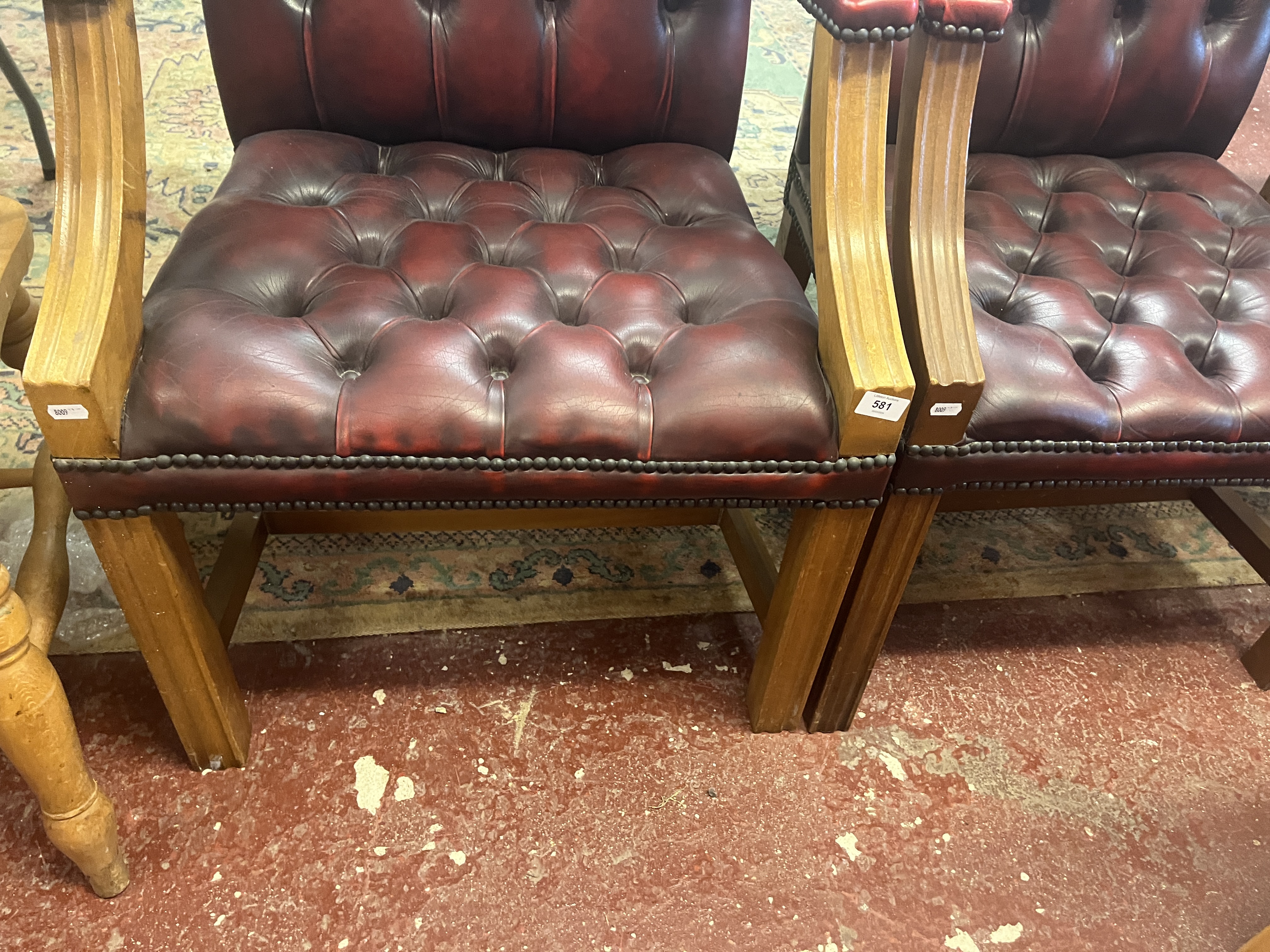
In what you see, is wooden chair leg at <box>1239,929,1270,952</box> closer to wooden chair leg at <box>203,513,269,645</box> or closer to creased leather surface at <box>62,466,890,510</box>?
creased leather surface at <box>62,466,890,510</box>

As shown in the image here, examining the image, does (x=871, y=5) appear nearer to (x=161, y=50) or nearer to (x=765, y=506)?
(x=765, y=506)

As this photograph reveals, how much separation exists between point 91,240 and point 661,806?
0.78 meters

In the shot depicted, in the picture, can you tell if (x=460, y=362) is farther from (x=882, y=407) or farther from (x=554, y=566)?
(x=554, y=566)

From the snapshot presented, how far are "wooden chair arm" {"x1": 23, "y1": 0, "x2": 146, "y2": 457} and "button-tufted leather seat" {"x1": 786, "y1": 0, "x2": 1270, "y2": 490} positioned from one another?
676mm

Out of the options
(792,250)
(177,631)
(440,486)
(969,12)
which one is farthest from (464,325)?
(792,250)

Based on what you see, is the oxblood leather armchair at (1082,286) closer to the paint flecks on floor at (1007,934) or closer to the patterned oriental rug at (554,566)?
the patterned oriental rug at (554,566)

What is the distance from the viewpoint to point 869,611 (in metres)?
0.95

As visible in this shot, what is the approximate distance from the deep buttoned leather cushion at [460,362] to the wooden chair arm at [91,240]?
0.03m

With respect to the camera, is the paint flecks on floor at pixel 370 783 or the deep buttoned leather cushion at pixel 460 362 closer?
the deep buttoned leather cushion at pixel 460 362

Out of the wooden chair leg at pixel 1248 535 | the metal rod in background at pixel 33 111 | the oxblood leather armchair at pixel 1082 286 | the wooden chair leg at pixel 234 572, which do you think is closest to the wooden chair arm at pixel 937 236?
the oxblood leather armchair at pixel 1082 286

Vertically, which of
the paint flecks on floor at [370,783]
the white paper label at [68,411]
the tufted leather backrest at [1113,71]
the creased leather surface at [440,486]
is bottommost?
the paint flecks on floor at [370,783]

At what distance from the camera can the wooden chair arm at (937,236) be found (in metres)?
0.76

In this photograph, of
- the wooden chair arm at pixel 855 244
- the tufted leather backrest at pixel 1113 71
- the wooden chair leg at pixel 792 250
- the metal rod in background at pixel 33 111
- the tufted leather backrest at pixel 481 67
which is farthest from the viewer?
the metal rod in background at pixel 33 111

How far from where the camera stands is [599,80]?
1.02 m
